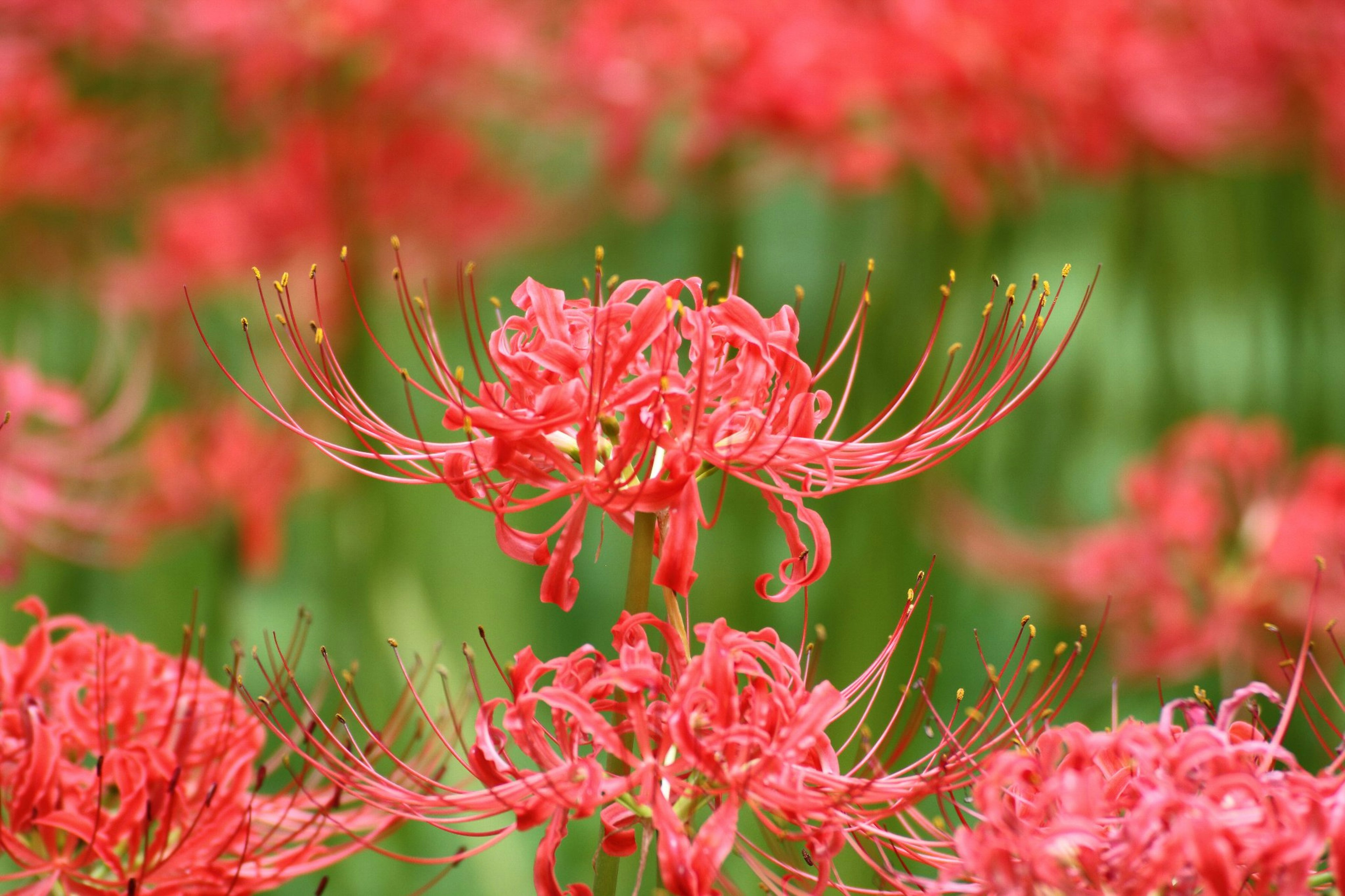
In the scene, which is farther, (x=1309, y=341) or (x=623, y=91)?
(x=1309, y=341)

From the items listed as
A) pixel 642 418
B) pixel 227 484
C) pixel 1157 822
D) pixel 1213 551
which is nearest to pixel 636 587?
pixel 642 418

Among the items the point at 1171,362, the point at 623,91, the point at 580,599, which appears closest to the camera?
the point at 580,599

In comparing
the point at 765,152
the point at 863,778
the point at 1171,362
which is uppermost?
the point at 765,152

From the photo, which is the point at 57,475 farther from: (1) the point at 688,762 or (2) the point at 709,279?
(1) the point at 688,762

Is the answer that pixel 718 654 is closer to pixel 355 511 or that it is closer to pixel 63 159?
pixel 355 511

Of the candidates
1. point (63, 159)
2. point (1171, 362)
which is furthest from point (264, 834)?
point (1171, 362)

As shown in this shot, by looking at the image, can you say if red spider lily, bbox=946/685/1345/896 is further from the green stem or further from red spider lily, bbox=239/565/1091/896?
the green stem
